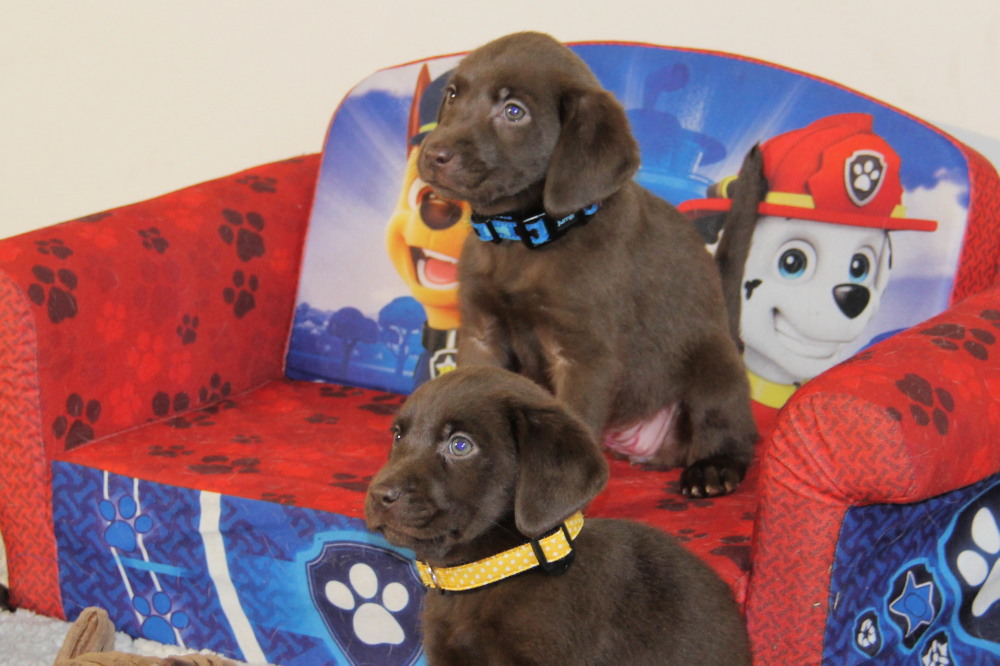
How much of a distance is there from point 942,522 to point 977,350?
340 millimetres

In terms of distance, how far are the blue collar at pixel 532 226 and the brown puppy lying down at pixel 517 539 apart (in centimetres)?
63

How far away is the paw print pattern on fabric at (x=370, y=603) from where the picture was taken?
7.36 ft

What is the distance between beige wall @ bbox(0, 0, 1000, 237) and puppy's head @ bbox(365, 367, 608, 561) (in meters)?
1.92

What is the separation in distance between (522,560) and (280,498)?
33.6 inches

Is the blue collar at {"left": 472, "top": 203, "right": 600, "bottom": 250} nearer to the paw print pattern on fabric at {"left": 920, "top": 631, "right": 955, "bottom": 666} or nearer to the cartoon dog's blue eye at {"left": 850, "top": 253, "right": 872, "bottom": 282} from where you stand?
the cartoon dog's blue eye at {"left": 850, "top": 253, "right": 872, "bottom": 282}

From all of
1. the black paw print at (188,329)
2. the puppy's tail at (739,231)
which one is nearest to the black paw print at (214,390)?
the black paw print at (188,329)

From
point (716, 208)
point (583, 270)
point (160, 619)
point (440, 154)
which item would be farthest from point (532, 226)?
point (160, 619)

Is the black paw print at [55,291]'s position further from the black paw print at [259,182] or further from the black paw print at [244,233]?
the black paw print at [259,182]

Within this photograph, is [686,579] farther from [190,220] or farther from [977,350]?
[190,220]

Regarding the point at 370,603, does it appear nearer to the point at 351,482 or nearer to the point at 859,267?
the point at 351,482

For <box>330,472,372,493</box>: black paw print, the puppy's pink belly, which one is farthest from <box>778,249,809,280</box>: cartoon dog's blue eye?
<box>330,472,372,493</box>: black paw print

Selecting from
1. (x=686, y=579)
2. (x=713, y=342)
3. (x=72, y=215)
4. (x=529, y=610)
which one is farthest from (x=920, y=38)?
(x=72, y=215)

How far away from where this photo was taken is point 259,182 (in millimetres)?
3283

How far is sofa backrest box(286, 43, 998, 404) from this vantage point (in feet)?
8.85
